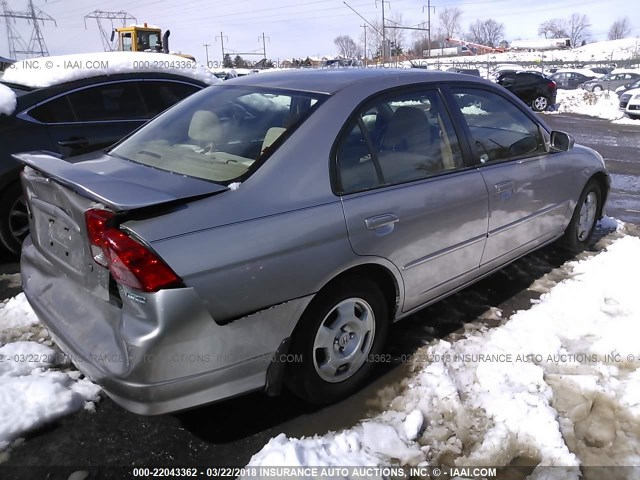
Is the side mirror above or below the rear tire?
above

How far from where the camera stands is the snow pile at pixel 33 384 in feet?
8.45

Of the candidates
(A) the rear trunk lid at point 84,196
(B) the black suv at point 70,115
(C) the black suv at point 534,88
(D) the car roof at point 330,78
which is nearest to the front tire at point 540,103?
(C) the black suv at point 534,88

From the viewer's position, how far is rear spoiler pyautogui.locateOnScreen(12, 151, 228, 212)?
208 centimetres

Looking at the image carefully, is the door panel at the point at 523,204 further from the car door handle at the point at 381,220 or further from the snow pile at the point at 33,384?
the snow pile at the point at 33,384

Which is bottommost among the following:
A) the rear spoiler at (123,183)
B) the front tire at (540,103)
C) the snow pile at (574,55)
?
the front tire at (540,103)

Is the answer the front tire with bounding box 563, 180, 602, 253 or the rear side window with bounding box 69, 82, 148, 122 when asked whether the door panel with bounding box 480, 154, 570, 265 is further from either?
the rear side window with bounding box 69, 82, 148, 122

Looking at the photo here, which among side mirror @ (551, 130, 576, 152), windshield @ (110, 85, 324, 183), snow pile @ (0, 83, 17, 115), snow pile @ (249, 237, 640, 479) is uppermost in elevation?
snow pile @ (0, 83, 17, 115)

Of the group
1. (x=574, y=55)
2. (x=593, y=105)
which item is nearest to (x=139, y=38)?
(x=593, y=105)

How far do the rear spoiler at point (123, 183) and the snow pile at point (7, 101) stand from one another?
2.19m

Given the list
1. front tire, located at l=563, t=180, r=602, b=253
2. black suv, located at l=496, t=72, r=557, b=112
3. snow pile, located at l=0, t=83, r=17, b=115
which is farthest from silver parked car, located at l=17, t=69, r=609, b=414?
black suv, located at l=496, t=72, r=557, b=112

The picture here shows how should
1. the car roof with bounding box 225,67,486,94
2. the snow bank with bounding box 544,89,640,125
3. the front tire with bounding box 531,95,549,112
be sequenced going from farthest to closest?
the front tire with bounding box 531,95,549,112 < the snow bank with bounding box 544,89,640,125 < the car roof with bounding box 225,67,486,94

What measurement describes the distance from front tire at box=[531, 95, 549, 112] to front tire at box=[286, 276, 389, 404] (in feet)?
69.5

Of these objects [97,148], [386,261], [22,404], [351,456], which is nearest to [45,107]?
[97,148]

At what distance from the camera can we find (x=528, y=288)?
13.8 feet
